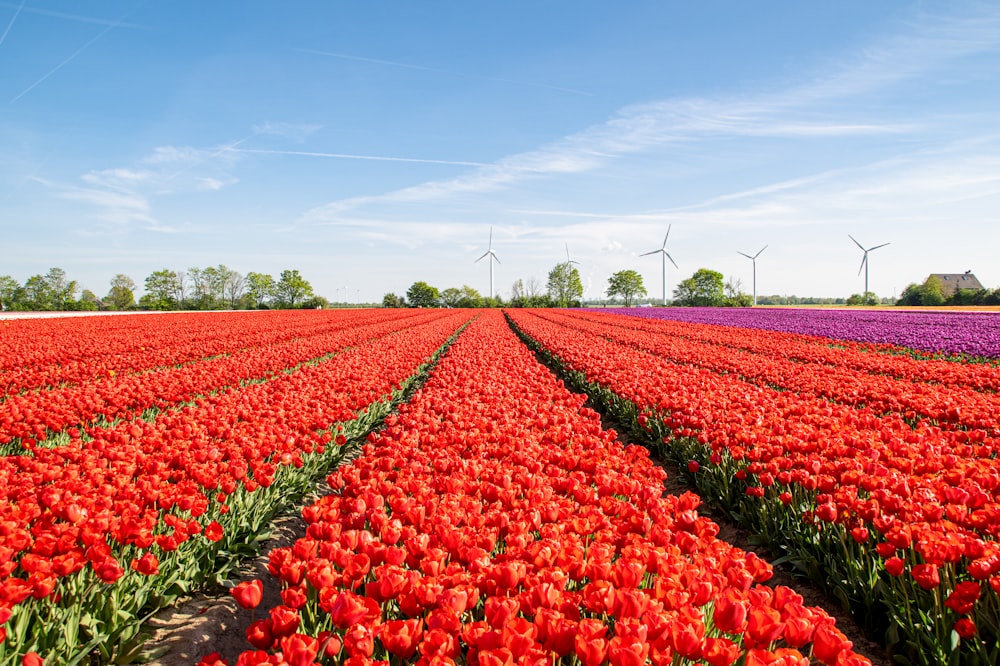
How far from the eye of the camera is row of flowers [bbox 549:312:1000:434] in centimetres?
642

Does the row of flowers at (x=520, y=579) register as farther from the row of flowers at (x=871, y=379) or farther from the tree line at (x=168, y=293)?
the tree line at (x=168, y=293)

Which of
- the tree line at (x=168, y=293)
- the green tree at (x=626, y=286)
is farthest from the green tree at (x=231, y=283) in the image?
the green tree at (x=626, y=286)

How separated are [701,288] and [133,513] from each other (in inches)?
4331

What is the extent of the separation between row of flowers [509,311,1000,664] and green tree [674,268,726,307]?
9835 cm

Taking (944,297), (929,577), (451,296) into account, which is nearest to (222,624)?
(929,577)

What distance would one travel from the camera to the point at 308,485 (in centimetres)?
565

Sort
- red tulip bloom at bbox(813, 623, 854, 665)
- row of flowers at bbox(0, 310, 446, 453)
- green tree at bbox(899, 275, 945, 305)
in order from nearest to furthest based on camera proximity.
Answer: red tulip bloom at bbox(813, 623, 854, 665) < row of flowers at bbox(0, 310, 446, 453) < green tree at bbox(899, 275, 945, 305)

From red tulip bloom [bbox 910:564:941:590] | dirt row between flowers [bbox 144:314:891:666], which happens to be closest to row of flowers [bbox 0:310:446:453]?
dirt row between flowers [bbox 144:314:891:666]

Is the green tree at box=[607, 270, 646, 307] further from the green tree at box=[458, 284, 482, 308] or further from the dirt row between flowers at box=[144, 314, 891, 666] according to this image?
the dirt row between flowers at box=[144, 314, 891, 666]

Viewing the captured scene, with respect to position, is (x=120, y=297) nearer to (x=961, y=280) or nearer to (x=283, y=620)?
(x=283, y=620)

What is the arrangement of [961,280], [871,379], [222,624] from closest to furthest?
1. [222,624]
2. [871,379]
3. [961,280]

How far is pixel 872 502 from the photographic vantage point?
3289mm

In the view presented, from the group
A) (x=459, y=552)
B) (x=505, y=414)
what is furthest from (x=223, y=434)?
(x=459, y=552)

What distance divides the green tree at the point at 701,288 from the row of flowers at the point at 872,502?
9835cm
